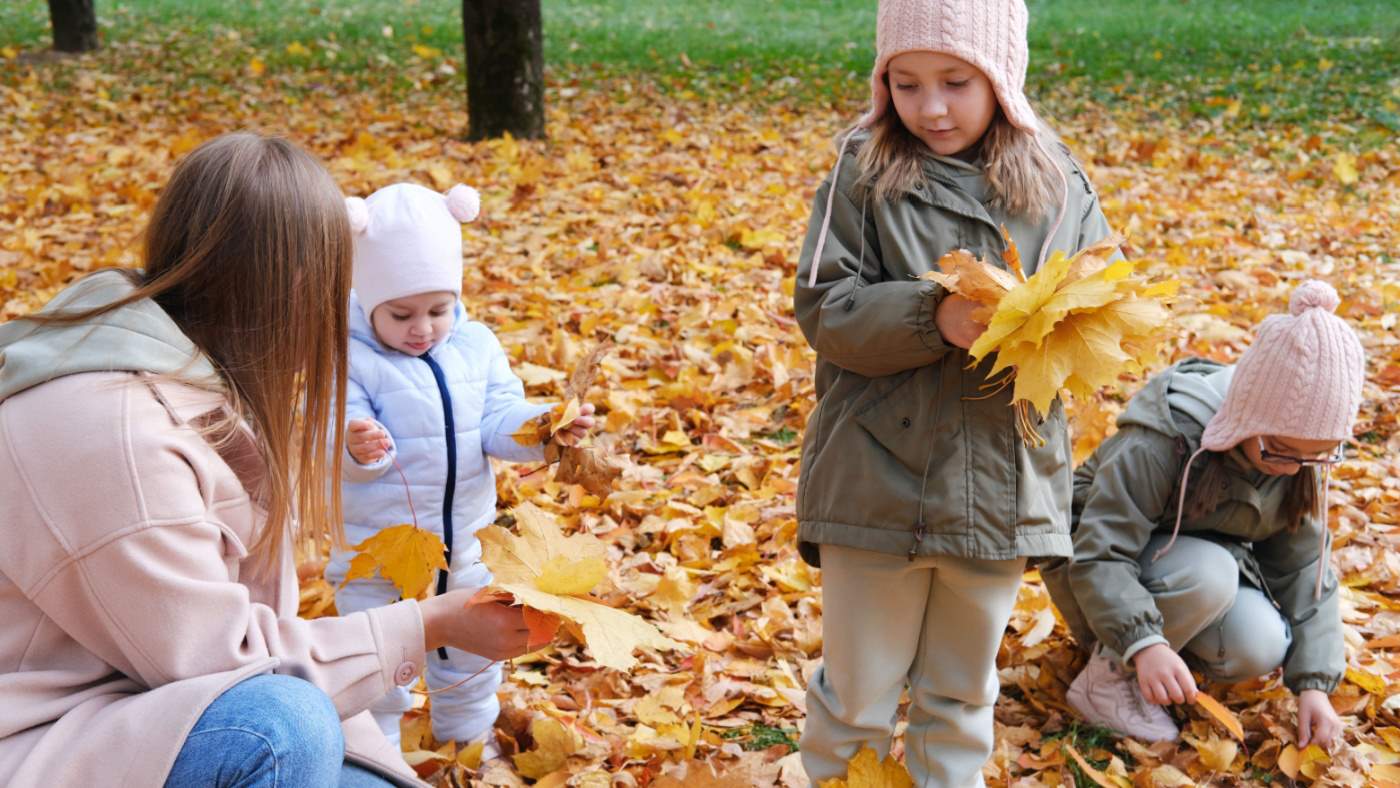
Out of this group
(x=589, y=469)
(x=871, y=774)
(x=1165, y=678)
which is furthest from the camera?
(x=1165, y=678)

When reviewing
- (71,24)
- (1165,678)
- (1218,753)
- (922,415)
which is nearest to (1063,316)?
(922,415)

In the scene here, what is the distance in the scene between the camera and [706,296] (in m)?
4.92

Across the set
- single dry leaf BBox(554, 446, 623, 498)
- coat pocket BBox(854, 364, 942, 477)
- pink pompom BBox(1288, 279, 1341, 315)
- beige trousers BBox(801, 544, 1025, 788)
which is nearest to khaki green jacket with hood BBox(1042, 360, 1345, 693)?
pink pompom BBox(1288, 279, 1341, 315)

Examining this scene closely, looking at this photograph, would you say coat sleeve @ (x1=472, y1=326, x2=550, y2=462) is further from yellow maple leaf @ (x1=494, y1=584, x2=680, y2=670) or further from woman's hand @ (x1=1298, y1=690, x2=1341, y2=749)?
woman's hand @ (x1=1298, y1=690, x2=1341, y2=749)

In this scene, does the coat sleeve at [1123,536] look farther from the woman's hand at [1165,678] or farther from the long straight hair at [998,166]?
the long straight hair at [998,166]

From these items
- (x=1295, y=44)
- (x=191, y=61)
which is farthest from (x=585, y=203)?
(x=1295, y=44)

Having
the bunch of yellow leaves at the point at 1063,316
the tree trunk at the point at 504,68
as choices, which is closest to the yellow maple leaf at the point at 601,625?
Result: the bunch of yellow leaves at the point at 1063,316

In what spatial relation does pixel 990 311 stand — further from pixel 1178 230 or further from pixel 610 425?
pixel 1178 230

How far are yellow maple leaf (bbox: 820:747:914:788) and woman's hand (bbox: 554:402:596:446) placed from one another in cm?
74

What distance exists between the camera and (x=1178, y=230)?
6.07m

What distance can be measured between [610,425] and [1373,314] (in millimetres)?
3120

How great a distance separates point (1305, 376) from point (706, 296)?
9.55 feet

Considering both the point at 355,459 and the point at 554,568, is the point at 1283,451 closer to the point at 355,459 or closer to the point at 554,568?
the point at 554,568

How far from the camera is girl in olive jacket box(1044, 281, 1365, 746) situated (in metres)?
2.34
